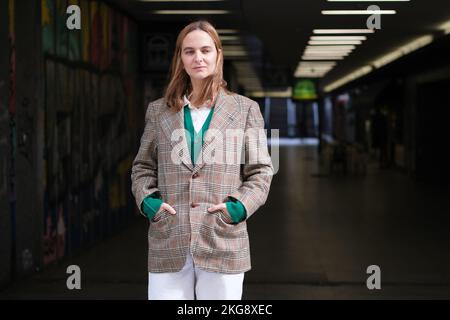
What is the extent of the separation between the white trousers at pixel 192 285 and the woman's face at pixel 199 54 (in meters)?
0.63

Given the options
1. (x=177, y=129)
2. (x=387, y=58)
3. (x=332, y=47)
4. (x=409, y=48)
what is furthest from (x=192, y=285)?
(x=387, y=58)

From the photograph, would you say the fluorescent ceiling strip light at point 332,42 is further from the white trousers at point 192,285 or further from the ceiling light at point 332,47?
the white trousers at point 192,285

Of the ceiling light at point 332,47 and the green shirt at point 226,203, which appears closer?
the green shirt at point 226,203

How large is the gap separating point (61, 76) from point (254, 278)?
2.97 metres

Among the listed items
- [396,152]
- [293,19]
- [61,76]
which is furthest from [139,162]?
[396,152]

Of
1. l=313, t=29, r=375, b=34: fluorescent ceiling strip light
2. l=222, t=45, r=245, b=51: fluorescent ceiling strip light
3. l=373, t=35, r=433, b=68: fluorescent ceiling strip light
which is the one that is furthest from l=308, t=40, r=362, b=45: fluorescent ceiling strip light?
l=313, t=29, r=375, b=34: fluorescent ceiling strip light

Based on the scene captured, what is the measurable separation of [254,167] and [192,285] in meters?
0.46

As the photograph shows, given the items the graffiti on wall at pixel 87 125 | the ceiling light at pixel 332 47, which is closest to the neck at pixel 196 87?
the graffiti on wall at pixel 87 125

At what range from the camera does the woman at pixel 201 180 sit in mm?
2605

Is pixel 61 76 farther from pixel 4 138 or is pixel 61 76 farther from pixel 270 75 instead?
pixel 270 75

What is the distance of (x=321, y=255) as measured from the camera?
28.3 feet

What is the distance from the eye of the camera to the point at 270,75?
27266 mm

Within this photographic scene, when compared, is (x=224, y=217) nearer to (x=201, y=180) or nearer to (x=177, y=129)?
(x=201, y=180)

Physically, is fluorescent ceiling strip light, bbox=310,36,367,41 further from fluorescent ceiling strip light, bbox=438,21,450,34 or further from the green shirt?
the green shirt
